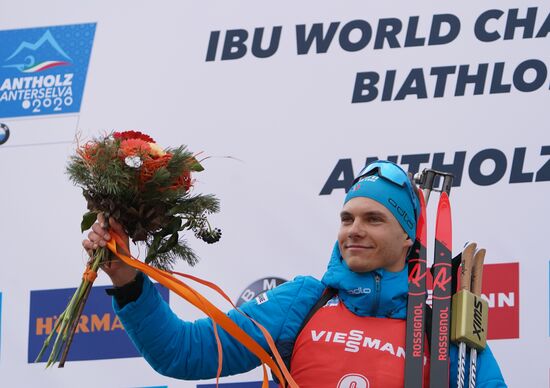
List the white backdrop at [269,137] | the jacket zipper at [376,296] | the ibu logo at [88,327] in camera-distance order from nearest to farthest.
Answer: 1. the jacket zipper at [376,296]
2. the white backdrop at [269,137]
3. the ibu logo at [88,327]

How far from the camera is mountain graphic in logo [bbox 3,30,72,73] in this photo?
14.3ft

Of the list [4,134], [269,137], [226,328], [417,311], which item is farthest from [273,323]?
[4,134]

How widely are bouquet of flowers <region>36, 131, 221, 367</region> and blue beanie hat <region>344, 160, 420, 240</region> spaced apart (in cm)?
47

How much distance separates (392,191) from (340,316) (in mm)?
380

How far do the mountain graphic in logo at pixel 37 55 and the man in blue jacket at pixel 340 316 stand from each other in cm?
163

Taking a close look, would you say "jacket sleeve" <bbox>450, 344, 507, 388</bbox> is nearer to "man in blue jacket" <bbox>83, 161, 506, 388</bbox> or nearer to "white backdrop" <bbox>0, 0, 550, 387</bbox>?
"man in blue jacket" <bbox>83, 161, 506, 388</bbox>

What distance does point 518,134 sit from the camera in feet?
12.8

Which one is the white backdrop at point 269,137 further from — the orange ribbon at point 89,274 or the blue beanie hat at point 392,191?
the orange ribbon at point 89,274

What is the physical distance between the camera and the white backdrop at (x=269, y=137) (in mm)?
3857

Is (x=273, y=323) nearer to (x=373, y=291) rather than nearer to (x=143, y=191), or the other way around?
(x=373, y=291)

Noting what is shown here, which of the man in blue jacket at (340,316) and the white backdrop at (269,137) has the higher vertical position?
the white backdrop at (269,137)

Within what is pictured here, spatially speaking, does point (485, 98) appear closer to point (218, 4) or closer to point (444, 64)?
point (444, 64)

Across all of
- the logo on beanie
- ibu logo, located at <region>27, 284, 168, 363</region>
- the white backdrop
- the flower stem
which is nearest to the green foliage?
the flower stem

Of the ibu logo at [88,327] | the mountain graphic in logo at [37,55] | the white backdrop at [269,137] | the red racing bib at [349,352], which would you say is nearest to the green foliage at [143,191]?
the red racing bib at [349,352]
